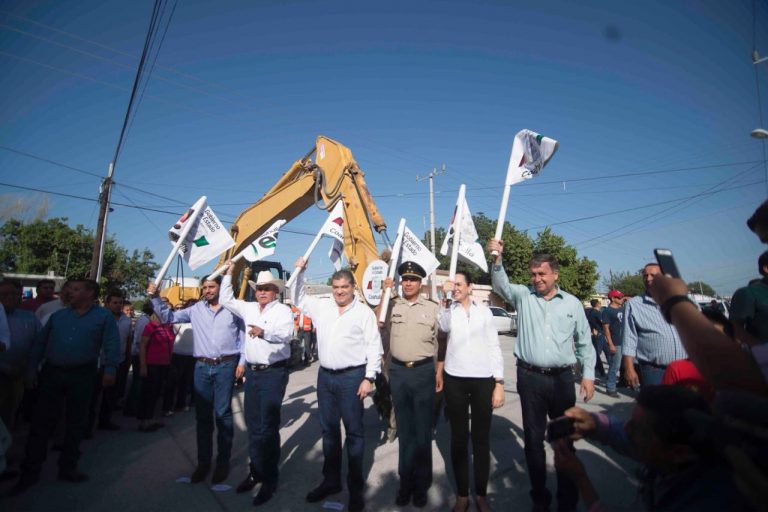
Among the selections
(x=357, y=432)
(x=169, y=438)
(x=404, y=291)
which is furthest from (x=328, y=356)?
(x=169, y=438)

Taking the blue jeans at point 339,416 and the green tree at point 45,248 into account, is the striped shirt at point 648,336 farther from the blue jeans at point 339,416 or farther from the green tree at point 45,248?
the green tree at point 45,248

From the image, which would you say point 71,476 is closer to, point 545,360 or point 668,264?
point 545,360

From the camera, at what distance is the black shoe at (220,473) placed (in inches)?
146

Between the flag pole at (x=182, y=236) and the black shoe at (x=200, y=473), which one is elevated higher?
the flag pole at (x=182, y=236)

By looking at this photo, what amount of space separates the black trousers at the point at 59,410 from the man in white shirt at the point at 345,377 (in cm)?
256

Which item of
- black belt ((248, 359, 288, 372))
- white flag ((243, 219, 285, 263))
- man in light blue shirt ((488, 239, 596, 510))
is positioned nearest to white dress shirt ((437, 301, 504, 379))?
man in light blue shirt ((488, 239, 596, 510))

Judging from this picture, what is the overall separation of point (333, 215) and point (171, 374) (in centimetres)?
395

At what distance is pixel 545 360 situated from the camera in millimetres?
3209

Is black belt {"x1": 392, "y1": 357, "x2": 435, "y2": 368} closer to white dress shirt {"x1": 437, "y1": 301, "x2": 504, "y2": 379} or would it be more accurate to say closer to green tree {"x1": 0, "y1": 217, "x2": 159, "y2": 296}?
white dress shirt {"x1": 437, "y1": 301, "x2": 504, "y2": 379}

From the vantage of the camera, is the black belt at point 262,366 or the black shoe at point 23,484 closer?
the black shoe at point 23,484

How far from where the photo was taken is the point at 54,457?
14.2 ft

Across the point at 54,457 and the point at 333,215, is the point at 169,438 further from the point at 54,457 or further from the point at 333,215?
the point at 333,215

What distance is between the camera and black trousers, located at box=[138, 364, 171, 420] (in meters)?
5.41

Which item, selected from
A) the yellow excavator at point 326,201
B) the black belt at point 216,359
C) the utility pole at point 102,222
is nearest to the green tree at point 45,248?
the utility pole at point 102,222
